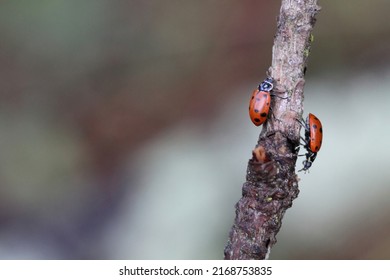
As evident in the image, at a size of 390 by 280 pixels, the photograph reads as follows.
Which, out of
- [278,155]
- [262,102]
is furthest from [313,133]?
[278,155]

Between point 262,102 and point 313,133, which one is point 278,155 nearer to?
point 262,102

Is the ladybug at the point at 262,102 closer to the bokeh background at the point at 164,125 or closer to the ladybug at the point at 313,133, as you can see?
the ladybug at the point at 313,133

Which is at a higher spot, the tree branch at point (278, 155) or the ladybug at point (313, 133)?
the ladybug at point (313, 133)

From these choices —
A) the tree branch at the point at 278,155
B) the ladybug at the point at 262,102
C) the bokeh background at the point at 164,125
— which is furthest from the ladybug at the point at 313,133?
the bokeh background at the point at 164,125

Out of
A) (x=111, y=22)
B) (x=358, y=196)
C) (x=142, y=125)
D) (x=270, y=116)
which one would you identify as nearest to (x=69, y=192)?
(x=142, y=125)

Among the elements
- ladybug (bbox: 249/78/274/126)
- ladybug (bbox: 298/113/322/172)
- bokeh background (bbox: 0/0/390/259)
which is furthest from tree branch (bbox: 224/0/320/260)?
bokeh background (bbox: 0/0/390/259)

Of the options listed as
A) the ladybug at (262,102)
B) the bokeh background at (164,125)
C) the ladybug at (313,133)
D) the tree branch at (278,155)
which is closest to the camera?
the tree branch at (278,155)

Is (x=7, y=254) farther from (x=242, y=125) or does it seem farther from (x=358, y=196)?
(x=358, y=196)
